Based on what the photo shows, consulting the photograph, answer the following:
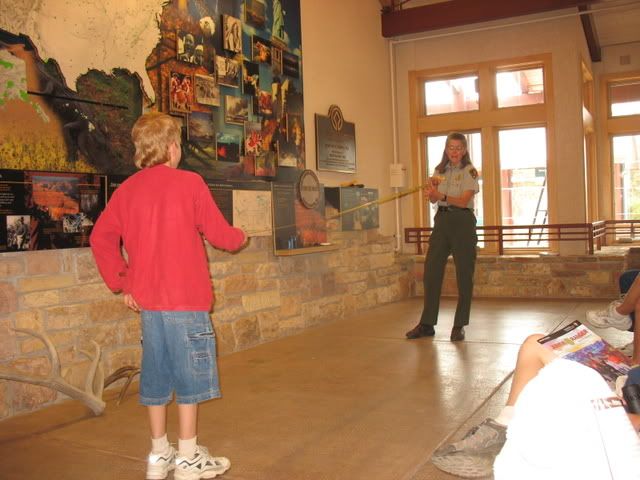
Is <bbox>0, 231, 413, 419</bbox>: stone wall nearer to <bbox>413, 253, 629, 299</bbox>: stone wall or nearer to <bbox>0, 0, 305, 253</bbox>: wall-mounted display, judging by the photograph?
<bbox>0, 0, 305, 253</bbox>: wall-mounted display

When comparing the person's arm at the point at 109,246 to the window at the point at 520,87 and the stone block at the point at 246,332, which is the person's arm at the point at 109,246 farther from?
the window at the point at 520,87

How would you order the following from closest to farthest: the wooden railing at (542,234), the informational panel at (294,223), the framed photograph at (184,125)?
the framed photograph at (184,125) → the informational panel at (294,223) → the wooden railing at (542,234)

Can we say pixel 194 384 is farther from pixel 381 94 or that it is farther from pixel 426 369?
pixel 381 94

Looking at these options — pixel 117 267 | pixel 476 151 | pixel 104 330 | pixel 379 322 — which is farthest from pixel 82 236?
pixel 476 151

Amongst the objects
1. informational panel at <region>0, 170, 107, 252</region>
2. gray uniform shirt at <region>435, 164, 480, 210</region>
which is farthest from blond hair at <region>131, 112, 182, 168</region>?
gray uniform shirt at <region>435, 164, 480, 210</region>

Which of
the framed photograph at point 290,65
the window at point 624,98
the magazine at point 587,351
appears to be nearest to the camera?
the magazine at point 587,351

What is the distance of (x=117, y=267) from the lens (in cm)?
233

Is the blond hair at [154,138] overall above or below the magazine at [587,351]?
above

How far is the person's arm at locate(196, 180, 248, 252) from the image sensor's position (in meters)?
2.27

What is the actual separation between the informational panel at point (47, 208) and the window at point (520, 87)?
19.6 feet

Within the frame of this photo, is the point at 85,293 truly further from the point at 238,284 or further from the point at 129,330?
the point at 238,284

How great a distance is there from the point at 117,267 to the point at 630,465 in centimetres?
184

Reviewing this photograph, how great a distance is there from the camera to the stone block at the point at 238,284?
4.67m

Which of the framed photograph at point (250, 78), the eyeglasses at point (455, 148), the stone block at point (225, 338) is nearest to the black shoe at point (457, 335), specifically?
the eyeglasses at point (455, 148)
